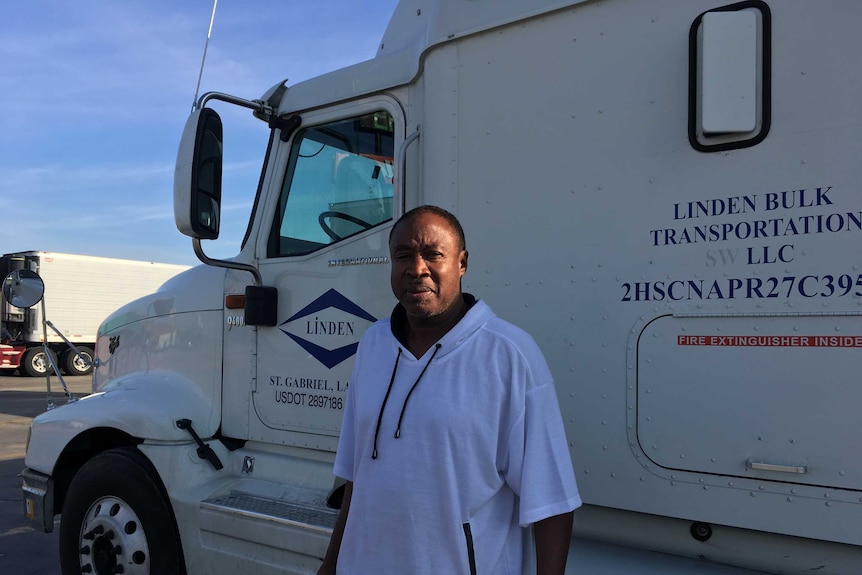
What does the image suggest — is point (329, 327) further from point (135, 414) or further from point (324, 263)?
point (135, 414)

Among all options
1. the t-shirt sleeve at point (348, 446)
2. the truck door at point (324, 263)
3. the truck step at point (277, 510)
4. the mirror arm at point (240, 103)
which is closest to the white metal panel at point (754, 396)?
the t-shirt sleeve at point (348, 446)

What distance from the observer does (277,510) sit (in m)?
2.94

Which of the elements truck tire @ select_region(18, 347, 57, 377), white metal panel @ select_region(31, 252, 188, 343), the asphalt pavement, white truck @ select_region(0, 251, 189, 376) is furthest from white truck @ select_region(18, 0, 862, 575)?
truck tire @ select_region(18, 347, 57, 377)

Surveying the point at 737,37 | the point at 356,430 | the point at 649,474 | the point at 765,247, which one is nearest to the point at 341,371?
the point at 356,430

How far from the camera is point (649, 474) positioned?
205 cm

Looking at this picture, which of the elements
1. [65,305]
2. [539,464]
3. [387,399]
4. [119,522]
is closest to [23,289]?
[119,522]

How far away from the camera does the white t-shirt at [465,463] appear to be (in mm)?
1561

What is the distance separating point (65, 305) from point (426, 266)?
2298cm

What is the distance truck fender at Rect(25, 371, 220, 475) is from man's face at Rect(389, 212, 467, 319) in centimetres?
205

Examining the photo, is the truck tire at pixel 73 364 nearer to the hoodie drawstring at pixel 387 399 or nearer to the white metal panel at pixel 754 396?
the hoodie drawstring at pixel 387 399

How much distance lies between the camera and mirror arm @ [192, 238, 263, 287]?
306cm

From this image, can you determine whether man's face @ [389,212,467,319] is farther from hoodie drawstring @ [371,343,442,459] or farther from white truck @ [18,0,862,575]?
white truck @ [18,0,862,575]

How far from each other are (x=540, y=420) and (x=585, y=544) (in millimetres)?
867

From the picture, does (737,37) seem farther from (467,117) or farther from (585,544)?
(585,544)
